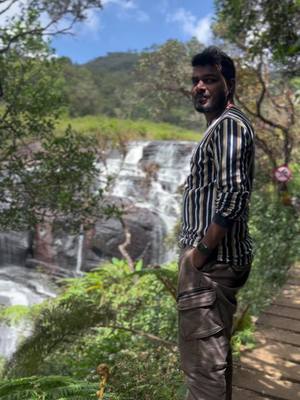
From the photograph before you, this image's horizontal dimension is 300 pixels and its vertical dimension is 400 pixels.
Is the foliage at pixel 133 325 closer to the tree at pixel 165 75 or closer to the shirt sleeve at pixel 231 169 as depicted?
the shirt sleeve at pixel 231 169

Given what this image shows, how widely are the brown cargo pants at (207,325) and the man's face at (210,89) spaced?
793 millimetres

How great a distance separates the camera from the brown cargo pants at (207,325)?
6.96ft

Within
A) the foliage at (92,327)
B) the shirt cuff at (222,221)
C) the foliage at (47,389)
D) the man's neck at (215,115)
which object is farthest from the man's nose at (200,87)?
the foliage at (92,327)

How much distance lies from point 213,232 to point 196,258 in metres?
0.19

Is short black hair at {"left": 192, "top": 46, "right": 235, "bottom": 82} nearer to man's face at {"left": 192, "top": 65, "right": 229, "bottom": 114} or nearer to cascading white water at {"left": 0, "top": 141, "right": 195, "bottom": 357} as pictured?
man's face at {"left": 192, "top": 65, "right": 229, "bottom": 114}

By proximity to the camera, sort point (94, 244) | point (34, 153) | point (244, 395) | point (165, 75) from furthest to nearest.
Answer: point (94, 244) < point (165, 75) < point (34, 153) < point (244, 395)

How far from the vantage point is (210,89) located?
2178mm

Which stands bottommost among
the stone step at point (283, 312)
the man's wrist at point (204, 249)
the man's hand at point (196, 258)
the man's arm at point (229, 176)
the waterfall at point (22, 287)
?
the waterfall at point (22, 287)

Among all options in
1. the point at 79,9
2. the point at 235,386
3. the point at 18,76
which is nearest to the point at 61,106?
the point at 18,76

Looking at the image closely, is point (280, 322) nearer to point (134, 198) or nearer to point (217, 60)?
point (217, 60)

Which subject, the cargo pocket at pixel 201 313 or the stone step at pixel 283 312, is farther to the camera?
the stone step at pixel 283 312

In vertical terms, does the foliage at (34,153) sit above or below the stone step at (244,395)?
above

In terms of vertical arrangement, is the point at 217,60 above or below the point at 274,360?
above

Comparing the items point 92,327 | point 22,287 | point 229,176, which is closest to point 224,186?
point 229,176
